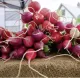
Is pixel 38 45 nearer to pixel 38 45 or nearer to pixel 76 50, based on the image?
pixel 38 45

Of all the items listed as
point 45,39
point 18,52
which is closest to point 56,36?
point 45,39

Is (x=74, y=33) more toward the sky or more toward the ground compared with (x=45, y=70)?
more toward the sky

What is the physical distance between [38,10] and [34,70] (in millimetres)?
250

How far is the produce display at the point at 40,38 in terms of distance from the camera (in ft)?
2.53

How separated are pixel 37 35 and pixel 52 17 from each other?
0.36ft

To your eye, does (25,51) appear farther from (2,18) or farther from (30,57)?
(2,18)

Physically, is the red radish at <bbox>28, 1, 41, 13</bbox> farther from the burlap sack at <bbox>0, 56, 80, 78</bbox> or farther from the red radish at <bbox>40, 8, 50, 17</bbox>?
the burlap sack at <bbox>0, 56, 80, 78</bbox>

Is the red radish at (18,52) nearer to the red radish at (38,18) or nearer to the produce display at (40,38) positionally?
the produce display at (40,38)

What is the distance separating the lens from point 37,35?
0.76 m

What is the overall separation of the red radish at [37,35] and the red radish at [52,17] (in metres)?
0.07

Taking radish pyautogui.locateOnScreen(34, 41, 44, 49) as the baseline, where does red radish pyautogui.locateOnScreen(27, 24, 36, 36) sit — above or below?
above

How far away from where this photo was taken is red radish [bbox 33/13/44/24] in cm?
80

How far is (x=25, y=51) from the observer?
0.77 meters

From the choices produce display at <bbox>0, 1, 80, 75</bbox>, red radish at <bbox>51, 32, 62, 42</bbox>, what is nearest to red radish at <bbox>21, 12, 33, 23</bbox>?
produce display at <bbox>0, 1, 80, 75</bbox>
